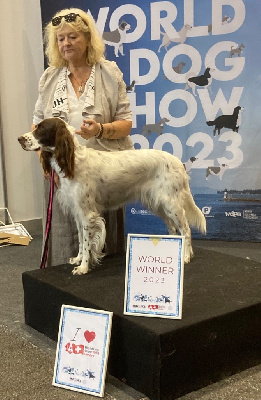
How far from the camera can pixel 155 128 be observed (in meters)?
4.42

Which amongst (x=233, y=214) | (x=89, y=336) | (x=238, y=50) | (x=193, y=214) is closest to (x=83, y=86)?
(x=193, y=214)

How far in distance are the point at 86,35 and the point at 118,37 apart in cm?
192

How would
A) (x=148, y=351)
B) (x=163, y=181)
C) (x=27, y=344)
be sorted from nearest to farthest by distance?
(x=148, y=351)
(x=27, y=344)
(x=163, y=181)

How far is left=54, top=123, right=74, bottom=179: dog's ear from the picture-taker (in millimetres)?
2291

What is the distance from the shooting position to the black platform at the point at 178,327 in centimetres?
176

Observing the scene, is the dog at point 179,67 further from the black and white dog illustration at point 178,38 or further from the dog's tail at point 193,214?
the dog's tail at point 193,214

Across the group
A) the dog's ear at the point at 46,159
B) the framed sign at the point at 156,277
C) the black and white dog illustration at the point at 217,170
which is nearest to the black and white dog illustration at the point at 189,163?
the black and white dog illustration at the point at 217,170

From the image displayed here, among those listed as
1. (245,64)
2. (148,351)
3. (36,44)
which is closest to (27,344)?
(148,351)

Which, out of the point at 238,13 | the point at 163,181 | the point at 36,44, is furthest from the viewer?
the point at 36,44

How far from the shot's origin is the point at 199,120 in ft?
14.1

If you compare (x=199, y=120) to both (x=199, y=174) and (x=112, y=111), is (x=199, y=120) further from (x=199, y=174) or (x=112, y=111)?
(x=112, y=111)

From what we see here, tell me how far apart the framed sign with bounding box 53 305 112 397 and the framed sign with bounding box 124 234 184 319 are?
0.13 m

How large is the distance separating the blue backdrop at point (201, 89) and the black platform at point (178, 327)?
6.29 ft

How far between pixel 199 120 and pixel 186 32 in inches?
30.5
